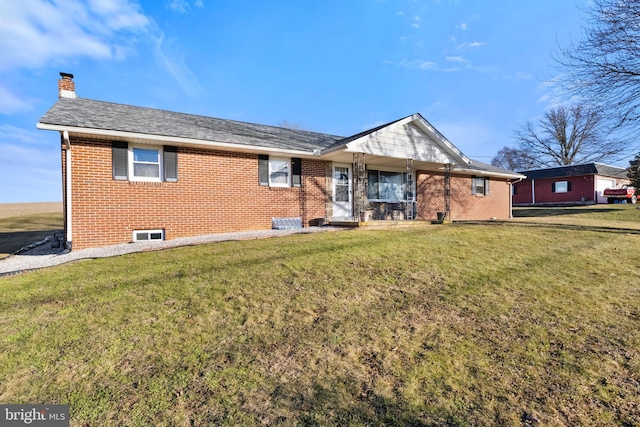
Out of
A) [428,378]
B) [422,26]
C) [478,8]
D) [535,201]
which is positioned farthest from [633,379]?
[535,201]

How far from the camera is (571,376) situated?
9.37ft

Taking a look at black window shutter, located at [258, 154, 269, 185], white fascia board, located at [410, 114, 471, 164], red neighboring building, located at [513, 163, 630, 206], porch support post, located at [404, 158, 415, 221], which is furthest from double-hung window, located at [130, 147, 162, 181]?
red neighboring building, located at [513, 163, 630, 206]

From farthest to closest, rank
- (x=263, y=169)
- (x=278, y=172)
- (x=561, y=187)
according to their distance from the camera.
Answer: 1. (x=561, y=187)
2. (x=278, y=172)
3. (x=263, y=169)

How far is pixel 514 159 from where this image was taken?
47812 mm

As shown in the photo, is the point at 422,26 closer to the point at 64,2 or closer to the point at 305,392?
the point at 64,2

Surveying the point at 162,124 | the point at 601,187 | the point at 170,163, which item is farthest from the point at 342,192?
the point at 601,187

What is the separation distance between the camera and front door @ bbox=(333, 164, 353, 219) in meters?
12.8

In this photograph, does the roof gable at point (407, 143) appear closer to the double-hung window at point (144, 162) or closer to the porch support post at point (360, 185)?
the porch support post at point (360, 185)

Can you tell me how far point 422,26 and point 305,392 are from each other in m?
15.8

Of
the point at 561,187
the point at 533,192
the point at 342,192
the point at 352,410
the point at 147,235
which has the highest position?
the point at 561,187

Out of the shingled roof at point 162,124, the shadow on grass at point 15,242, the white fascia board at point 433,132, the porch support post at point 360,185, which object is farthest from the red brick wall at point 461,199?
the shadow on grass at point 15,242

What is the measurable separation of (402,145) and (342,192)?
3042mm

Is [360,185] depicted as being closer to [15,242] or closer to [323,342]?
[323,342]

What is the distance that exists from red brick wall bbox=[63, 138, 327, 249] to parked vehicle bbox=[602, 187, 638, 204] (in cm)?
2795
